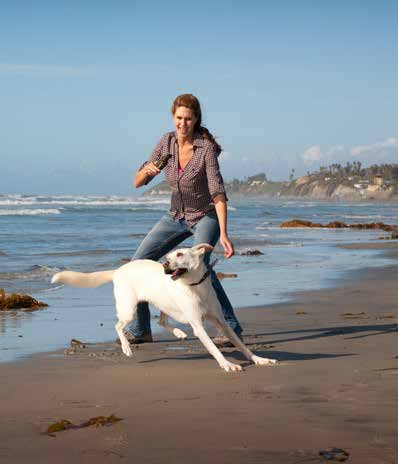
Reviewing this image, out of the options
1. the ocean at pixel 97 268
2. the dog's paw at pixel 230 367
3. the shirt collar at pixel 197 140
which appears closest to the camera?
the dog's paw at pixel 230 367

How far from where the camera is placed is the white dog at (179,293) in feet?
18.2

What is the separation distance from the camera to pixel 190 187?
640cm

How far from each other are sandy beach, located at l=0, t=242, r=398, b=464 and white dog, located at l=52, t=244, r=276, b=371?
0.64 feet

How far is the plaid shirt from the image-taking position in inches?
246

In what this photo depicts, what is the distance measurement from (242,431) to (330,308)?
5423mm

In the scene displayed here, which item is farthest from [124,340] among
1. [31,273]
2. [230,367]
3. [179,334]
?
[31,273]

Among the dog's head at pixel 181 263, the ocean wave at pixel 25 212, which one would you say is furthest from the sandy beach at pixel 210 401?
the ocean wave at pixel 25 212

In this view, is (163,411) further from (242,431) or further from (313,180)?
(313,180)

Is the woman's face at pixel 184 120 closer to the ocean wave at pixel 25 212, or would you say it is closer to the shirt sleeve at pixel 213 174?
the shirt sleeve at pixel 213 174

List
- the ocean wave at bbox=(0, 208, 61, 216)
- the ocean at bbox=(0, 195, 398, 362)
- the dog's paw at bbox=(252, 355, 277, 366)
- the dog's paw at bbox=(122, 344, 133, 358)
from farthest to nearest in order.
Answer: the ocean wave at bbox=(0, 208, 61, 216) < the ocean at bbox=(0, 195, 398, 362) < the dog's paw at bbox=(122, 344, 133, 358) < the dog's paw at bbox=(252, 355, 277, 366)

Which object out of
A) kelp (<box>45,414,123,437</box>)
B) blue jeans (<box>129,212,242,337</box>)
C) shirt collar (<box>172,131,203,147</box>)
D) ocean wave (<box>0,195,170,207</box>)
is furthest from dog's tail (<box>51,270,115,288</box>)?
ocean wave (<box>0,195,170,207</box>)

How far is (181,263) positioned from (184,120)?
4.39ft

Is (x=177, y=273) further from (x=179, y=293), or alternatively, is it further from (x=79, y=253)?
(x=79, y=253)

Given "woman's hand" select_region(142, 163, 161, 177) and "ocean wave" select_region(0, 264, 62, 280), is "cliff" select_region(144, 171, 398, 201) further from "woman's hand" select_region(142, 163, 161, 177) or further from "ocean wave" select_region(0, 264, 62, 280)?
"woman's hand" select_region(142, 163, 161, 177)
